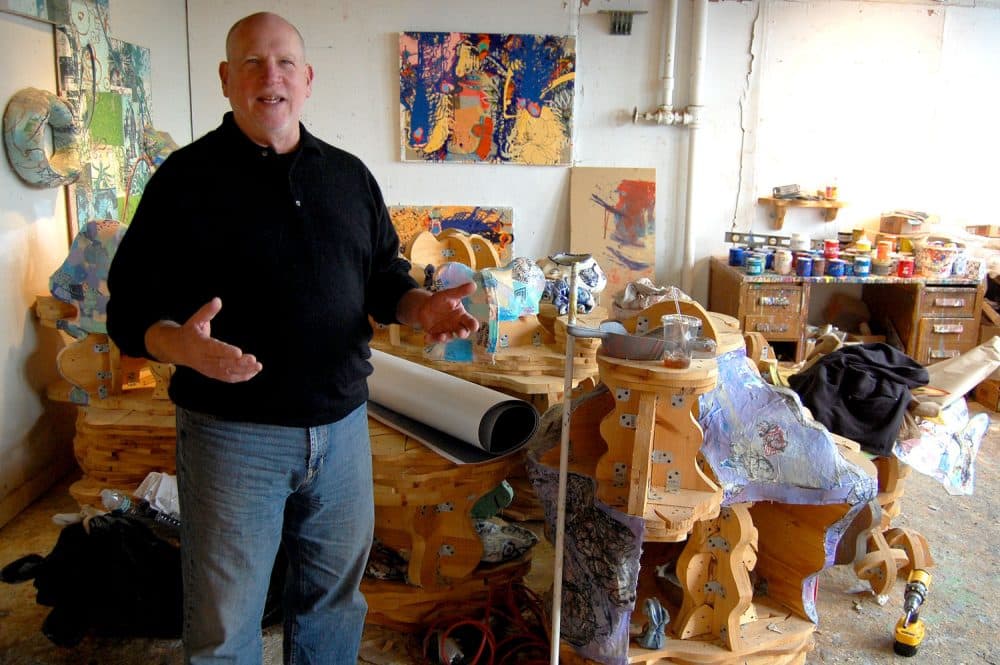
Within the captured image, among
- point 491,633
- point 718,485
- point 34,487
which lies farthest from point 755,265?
point 34,487

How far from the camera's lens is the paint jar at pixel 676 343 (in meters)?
2.24

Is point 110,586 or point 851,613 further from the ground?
point 110,586

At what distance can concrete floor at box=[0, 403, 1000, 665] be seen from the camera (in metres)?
2.78

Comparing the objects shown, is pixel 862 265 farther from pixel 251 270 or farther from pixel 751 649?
pixel 251 270

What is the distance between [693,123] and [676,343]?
4.16 m

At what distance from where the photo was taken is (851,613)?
10.4 feet

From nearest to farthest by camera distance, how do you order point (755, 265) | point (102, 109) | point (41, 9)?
point (41, 9) < point (102, 109) < point (755, 265)

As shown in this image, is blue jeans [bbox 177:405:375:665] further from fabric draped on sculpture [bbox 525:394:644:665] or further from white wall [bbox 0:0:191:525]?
white wall [bbox 0:0:191:525]

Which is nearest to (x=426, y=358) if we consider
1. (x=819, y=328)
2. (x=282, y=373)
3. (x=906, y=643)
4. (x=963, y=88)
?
(x=282, y=373)

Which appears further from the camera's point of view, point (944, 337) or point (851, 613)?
point (944, 337)

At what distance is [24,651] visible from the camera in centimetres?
275

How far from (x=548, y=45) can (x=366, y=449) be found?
4448mm

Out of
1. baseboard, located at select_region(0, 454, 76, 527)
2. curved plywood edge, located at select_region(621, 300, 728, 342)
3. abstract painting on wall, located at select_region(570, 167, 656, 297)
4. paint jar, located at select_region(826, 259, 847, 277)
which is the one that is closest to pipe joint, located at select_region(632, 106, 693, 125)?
abstract painting on wall, located at select_region(570, 167, 656, 297)

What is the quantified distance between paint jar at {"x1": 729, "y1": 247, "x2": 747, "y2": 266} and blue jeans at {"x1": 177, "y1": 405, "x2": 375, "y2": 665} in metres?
4.35
